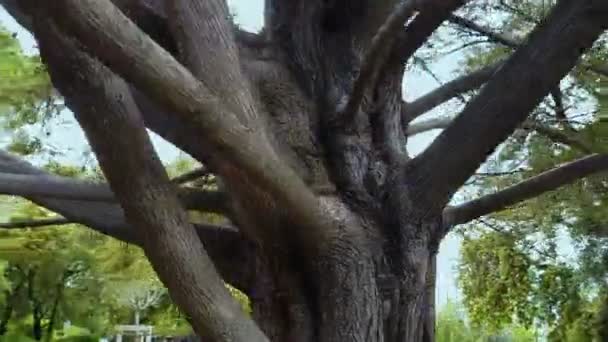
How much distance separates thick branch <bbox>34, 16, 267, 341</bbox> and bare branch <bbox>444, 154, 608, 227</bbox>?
68 centimetres

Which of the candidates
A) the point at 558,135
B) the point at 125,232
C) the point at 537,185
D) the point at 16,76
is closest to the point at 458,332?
the point at 16,76

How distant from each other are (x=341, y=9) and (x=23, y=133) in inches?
67.6

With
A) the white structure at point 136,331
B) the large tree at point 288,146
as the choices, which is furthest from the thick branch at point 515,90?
the white structure at point 136,331

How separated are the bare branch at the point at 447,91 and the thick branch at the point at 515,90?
1.08 ft

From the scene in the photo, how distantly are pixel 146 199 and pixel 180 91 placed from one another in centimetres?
25

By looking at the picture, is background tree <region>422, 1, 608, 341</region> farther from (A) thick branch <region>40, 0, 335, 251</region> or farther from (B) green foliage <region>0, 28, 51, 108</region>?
(B) green foliage <region>0, 28, 51, 108</region>

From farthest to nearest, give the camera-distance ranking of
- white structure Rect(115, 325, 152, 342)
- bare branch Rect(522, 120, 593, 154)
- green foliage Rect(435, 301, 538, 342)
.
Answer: white structure Rect(115, 325, 152, 342) → green foliage Rect(435, 301, 538, 342) → bare branch Rect(522, 120, 593, 154)

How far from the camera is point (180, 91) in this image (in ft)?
4.08

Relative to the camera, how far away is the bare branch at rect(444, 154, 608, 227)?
1773 mm

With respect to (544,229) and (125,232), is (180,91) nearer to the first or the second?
(125,232)

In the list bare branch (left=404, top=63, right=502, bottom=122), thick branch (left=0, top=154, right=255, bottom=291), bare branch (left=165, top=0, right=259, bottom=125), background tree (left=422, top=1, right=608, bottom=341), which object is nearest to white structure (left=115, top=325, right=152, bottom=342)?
background tree (left=422, top=1, right=608, bottom=341)

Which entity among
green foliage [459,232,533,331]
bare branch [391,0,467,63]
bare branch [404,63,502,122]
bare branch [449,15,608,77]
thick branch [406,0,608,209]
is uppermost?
bare branch [449,15,608,77]

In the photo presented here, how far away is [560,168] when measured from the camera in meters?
1.78

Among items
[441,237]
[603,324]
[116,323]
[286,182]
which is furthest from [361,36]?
[116,323]
